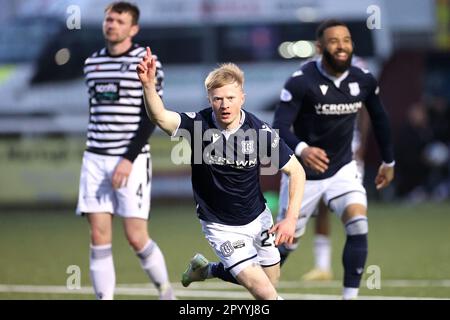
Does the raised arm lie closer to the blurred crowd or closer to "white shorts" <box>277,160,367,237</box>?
"white shorts" <box>277,160,367,237</box>

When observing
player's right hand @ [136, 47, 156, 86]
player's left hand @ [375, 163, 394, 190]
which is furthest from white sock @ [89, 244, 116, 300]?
player's left hand @ [375, 163, 394, 190]

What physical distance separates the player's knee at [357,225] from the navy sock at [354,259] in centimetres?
3

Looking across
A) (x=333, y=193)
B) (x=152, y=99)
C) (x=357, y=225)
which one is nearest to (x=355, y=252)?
(x=357, y=225)

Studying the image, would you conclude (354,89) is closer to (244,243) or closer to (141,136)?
(141,136)

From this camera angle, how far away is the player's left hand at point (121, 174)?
10.2 m

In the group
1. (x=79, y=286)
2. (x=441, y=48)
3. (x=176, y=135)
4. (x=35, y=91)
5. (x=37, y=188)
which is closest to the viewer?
(x=176, y=135)

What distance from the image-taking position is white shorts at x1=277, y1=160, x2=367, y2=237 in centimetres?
1059

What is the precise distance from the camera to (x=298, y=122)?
10.8 metres

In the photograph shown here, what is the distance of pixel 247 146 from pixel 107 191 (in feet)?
6.13

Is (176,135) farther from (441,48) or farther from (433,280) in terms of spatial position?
(441,48)

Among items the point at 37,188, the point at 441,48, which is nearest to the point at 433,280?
the point at 37,188

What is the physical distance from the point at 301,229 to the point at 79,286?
2.47 metres

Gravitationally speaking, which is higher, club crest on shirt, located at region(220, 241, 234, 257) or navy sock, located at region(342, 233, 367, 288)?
club crest on shirt, located at region(220, 241, 234, 257)

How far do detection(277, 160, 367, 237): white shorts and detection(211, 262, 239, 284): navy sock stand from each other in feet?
3.93
